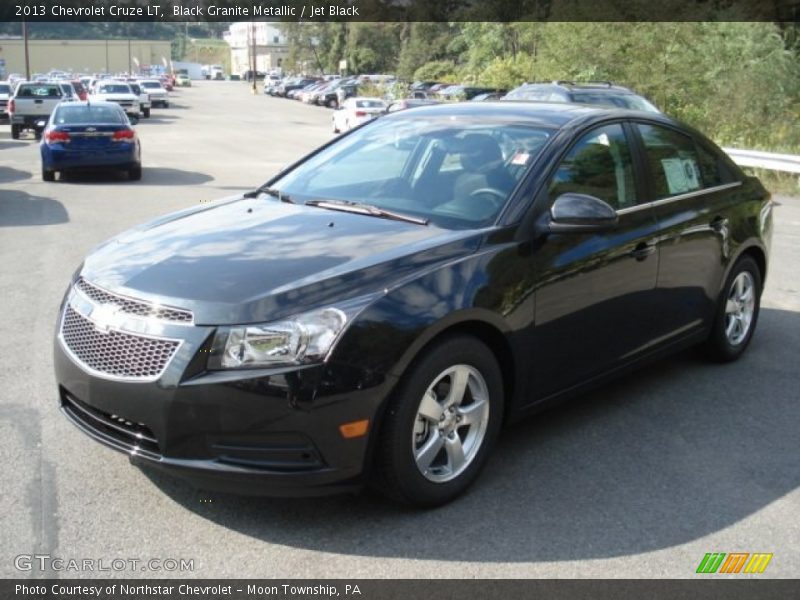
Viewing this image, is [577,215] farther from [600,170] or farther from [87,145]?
[87,145]

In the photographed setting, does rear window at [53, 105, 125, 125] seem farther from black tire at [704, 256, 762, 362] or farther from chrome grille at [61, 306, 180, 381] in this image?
chrome grille at [61, 306, 180, 381]

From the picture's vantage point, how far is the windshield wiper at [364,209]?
14.3ft

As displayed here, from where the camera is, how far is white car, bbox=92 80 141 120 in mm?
38312

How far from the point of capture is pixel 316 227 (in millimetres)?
4312

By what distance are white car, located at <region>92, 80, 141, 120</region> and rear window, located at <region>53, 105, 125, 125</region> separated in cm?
1994

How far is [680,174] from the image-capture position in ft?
18.0

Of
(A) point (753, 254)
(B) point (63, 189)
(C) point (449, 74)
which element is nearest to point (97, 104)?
(B) point (63, 189)

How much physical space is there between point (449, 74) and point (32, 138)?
3852cm

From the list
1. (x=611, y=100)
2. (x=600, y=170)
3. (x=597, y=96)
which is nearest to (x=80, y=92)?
(x=597, y=96)

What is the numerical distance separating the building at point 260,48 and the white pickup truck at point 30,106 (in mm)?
116745

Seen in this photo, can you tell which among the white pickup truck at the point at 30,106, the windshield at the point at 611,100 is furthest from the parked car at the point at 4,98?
the windshield at the point at 611,100

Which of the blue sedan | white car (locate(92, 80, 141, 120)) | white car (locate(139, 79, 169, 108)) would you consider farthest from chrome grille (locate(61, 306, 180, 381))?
white car (locate(139, 79, 169, 108))

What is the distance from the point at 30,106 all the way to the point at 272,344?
90.4 ft
